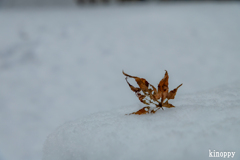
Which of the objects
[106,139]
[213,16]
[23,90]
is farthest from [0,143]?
[213,16]

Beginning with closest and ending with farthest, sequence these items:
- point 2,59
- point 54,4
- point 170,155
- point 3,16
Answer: point 170,155 → point 2,59 → point 3,16 → point 54,4

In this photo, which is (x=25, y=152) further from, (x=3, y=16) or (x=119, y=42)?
(x=3, y=16)

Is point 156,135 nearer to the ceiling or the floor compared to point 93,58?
nearer to the ceiling

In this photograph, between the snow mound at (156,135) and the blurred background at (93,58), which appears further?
the blurred background at (93,58)

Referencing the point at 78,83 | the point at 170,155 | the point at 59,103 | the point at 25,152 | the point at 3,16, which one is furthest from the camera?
the point at 3,16
